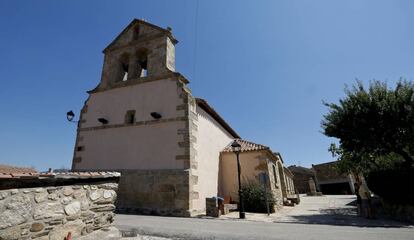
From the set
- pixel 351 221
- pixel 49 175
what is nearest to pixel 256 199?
pixel 351 221

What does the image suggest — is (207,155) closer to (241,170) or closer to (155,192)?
(241,170)

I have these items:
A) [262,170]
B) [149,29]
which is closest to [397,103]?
[262,170]

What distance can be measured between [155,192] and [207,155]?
3302mm

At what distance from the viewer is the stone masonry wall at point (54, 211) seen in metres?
2.60

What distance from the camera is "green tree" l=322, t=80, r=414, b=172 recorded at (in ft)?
33.4

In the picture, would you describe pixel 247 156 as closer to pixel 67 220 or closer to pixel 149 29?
pixel 149 29

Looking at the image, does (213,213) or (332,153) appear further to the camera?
(332,153)

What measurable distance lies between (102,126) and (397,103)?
14.0m

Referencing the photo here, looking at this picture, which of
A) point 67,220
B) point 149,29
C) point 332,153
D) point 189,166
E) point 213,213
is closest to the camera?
point 67,220

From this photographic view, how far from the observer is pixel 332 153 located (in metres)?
15.3

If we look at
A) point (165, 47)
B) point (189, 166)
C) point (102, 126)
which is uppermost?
point (165, 47)

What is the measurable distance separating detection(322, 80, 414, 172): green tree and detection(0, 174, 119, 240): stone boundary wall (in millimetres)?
11162

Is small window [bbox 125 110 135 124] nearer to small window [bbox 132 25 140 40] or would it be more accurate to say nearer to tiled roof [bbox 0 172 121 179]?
small window [bbox 132 25 140 40]

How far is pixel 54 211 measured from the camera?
3.03 meters
